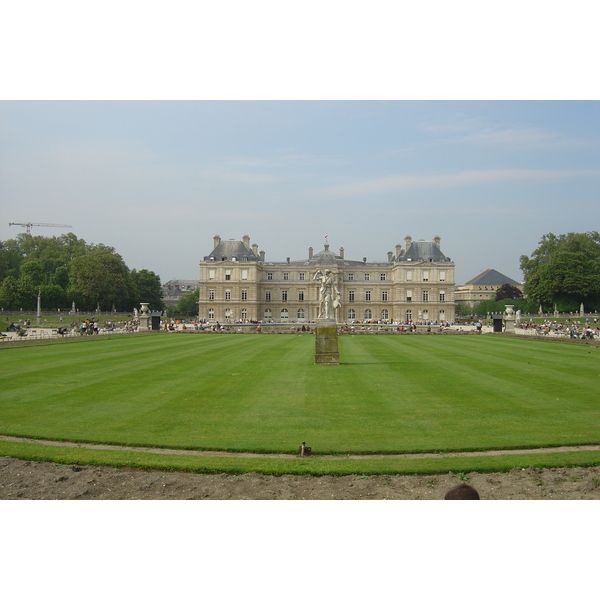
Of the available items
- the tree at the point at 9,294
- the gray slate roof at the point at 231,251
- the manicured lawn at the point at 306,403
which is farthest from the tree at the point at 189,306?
the manicured lawn at the point at 306,403

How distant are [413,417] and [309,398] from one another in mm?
2786

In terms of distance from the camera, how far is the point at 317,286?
86.6m

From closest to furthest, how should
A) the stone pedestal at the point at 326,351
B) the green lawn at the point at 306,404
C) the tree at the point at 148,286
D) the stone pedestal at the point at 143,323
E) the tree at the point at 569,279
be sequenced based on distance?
1. the green lawn at the point at 306,404
2. the stone pedestal at the point at 326,351
3. the stone pedestal at the point at 143,323
4. the tree at the point at 569,279
5. the tree at the point at 148,286

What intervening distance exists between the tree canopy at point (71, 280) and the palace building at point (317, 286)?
11.8 metres

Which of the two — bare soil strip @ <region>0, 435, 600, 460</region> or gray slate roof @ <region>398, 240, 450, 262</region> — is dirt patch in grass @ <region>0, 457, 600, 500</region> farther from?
gray slate roof @ <region>398, 240, 450, 262</region>

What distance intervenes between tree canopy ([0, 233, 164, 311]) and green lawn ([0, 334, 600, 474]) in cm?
5823

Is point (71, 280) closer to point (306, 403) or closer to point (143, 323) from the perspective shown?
point (143, 323)

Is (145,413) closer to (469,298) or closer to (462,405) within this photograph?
(462,405)

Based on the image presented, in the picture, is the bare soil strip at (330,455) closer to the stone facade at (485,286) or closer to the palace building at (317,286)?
the palace building at (317,286)

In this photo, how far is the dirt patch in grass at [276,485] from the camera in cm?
664

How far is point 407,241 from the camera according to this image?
3474 inches

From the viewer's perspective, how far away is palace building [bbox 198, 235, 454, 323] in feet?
280

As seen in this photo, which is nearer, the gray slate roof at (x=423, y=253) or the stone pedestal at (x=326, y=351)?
the stone pedestal at (x=326, y=351)
